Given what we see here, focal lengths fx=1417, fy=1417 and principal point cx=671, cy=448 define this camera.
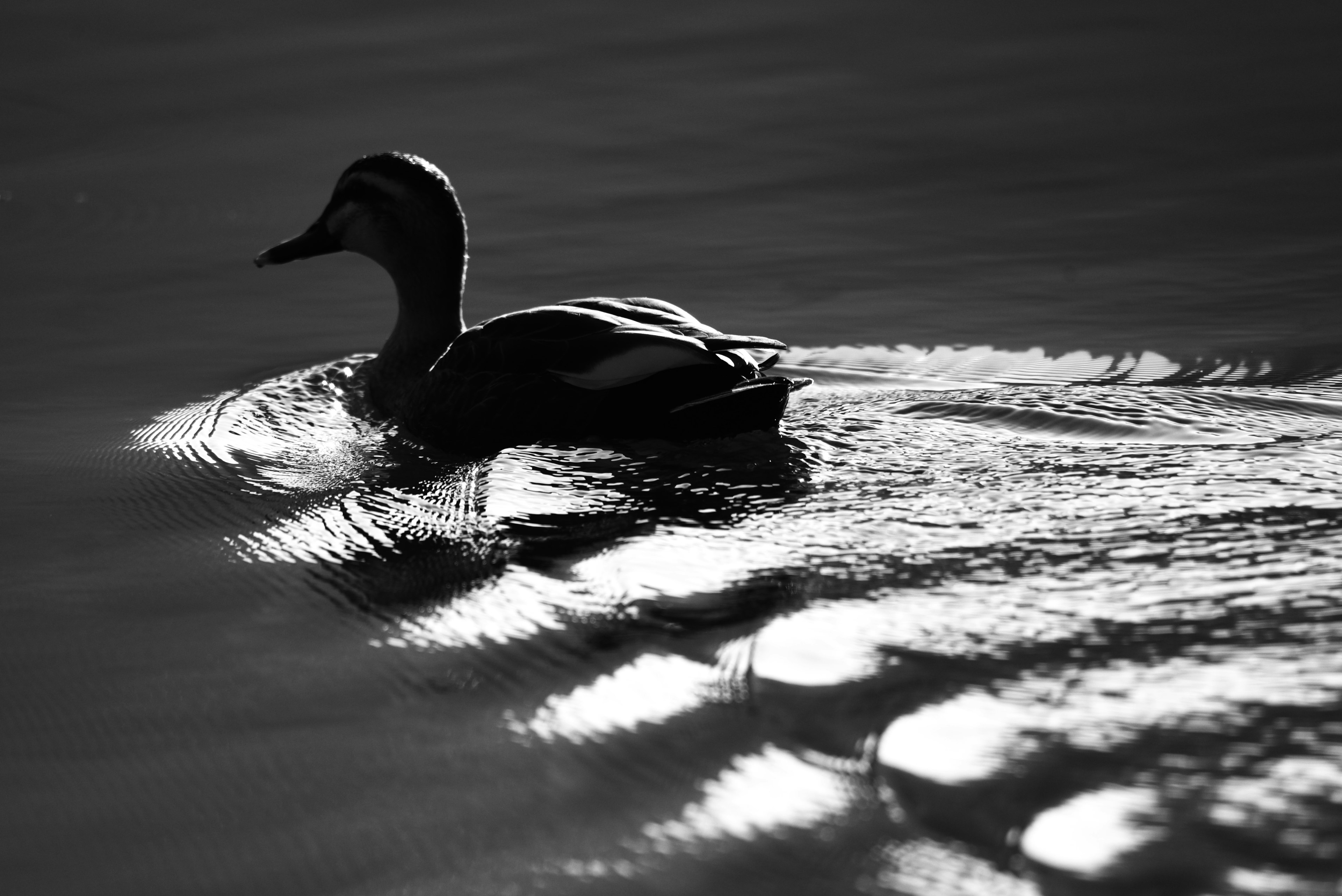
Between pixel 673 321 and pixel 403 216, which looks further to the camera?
pixel 403 216

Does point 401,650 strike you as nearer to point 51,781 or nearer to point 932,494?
point 51,781

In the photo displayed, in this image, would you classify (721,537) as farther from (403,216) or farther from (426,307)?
(403,216)

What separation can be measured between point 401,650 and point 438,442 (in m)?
1.70

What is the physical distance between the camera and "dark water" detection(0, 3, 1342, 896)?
1.81 metres

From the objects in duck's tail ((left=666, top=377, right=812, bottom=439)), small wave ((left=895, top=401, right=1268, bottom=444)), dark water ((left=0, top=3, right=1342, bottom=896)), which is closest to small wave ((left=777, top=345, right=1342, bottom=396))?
dark water ((left=0, top=3, right=1342, bottom=896))

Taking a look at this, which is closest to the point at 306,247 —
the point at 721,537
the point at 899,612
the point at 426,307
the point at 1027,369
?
the point at 426,307

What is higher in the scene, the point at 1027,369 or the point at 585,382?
the point at 1027,369

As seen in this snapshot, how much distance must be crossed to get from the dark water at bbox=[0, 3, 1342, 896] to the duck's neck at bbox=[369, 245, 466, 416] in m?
0.25

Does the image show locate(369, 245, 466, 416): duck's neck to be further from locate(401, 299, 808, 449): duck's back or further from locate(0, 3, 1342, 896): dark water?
locate(401, 299, 808, 449): duck's back

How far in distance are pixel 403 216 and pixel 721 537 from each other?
2.33 meters

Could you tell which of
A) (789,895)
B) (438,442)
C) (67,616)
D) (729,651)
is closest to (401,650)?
(729,651)

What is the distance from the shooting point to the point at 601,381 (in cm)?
375

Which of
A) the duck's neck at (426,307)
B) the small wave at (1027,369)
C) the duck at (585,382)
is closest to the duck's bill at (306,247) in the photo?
the duck's neck at (426,307)

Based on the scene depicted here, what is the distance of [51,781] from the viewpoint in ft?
6.66
